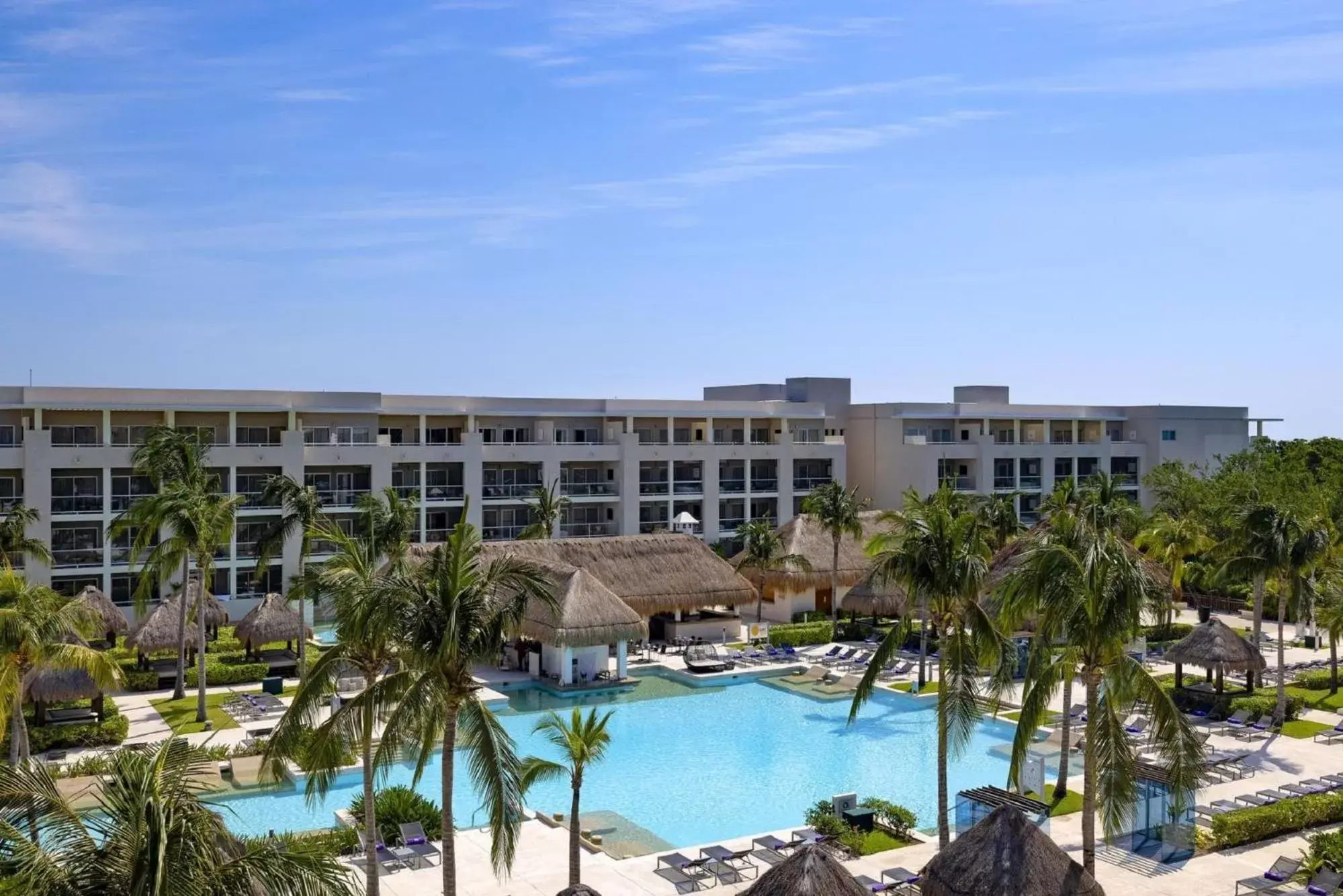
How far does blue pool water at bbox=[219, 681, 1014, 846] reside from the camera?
2488 cm

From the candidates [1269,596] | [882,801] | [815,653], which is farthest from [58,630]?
[1269,596]

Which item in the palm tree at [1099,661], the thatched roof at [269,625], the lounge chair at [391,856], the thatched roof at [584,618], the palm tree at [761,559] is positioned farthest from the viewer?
the palm tree at [761,559]

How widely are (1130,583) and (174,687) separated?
2717cm

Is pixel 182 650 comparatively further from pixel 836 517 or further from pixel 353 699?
pixel 836 517

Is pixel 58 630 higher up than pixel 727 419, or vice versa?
pixel 727 419

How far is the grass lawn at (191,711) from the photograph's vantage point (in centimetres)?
2995

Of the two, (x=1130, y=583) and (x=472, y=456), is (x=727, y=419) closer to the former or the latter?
(x=472, y=456)

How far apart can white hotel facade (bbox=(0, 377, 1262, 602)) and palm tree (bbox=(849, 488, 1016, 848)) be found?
29.7 metres

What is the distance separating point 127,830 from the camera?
1023 centimetres

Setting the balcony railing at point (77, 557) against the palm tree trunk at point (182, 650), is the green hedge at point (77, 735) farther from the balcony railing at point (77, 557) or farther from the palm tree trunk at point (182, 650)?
the balcony railing at point (77, 557)

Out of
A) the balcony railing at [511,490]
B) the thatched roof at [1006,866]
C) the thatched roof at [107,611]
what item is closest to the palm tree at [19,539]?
the thatched roof at [107,611]

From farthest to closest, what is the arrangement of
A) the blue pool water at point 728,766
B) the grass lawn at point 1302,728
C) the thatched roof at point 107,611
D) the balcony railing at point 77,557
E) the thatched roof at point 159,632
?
1. the balcony railing at point 77,557
2. the thatched roof at point 107,611
3. the thatched roof at point 159,632
4. the grass lawn at point 1302,728
5. the blue pool water at point 728,766

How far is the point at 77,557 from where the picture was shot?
41.8 m

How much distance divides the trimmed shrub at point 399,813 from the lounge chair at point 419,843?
15 centimetres
